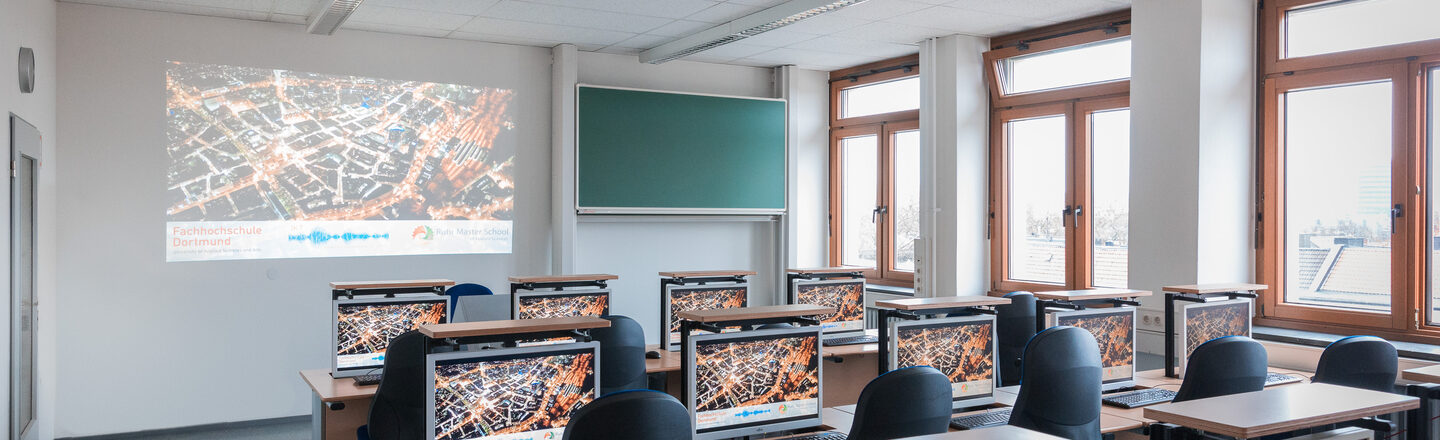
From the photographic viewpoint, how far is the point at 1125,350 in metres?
4.44

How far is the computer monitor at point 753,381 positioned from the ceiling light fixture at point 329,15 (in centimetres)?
329

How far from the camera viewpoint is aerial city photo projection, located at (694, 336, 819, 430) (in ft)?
10.7

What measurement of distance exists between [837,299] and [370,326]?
2.64 m

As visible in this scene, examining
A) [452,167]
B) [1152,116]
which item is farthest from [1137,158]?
[452,167]

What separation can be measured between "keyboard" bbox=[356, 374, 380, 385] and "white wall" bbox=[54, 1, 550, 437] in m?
2.24

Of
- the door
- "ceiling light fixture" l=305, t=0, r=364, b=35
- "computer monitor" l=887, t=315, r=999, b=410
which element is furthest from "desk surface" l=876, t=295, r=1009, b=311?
the door

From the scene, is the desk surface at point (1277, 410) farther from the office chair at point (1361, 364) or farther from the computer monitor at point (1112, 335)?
the computer monitor at point (1112, 335)

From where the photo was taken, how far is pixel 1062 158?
6.63 meters

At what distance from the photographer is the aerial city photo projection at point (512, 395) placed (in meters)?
2.85

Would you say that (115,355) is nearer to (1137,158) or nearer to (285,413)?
(285,413)

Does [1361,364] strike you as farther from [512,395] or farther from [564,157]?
[564,157]

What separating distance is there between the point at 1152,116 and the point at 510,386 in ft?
14.0

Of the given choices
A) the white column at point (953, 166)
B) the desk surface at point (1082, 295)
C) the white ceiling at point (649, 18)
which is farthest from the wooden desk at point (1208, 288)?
the white column at point (953, 166)

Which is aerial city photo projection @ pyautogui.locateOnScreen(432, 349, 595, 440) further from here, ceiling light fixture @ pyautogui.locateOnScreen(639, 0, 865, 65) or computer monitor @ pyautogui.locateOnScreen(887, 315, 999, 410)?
ceiling light fixture @ pyautogui.locateOnScreen(639, 0, 865, 65)
